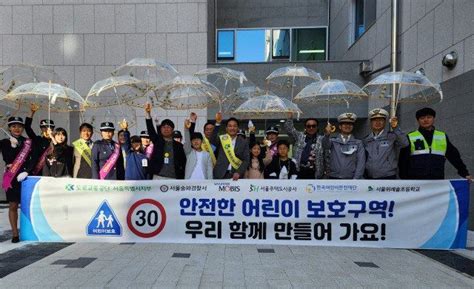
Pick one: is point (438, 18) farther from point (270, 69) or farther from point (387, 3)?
point (270, 69)

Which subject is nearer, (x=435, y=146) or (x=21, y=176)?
(x=435, y=146)

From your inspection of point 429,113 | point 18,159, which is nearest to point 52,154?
point 18,159

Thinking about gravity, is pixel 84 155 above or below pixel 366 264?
above

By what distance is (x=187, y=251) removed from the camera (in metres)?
5.08

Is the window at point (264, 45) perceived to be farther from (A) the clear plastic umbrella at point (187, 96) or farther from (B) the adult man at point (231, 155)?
(B) the adult man at point (231, 155)

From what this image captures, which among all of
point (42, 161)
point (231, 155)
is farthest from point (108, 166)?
point (231, 155)

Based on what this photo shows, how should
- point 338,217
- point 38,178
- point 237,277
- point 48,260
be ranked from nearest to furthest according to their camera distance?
1. point 237,277
2. point 48,260
3. point 338,217
4. point 38,178

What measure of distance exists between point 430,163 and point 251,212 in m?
2.63

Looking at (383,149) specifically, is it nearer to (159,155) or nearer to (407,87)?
(159,155)

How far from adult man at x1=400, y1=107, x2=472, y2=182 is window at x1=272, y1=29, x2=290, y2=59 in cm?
978

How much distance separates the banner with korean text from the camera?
5.04m

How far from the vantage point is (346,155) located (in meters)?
5.42

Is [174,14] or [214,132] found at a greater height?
[174,14]

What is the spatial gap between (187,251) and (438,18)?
7177mm
